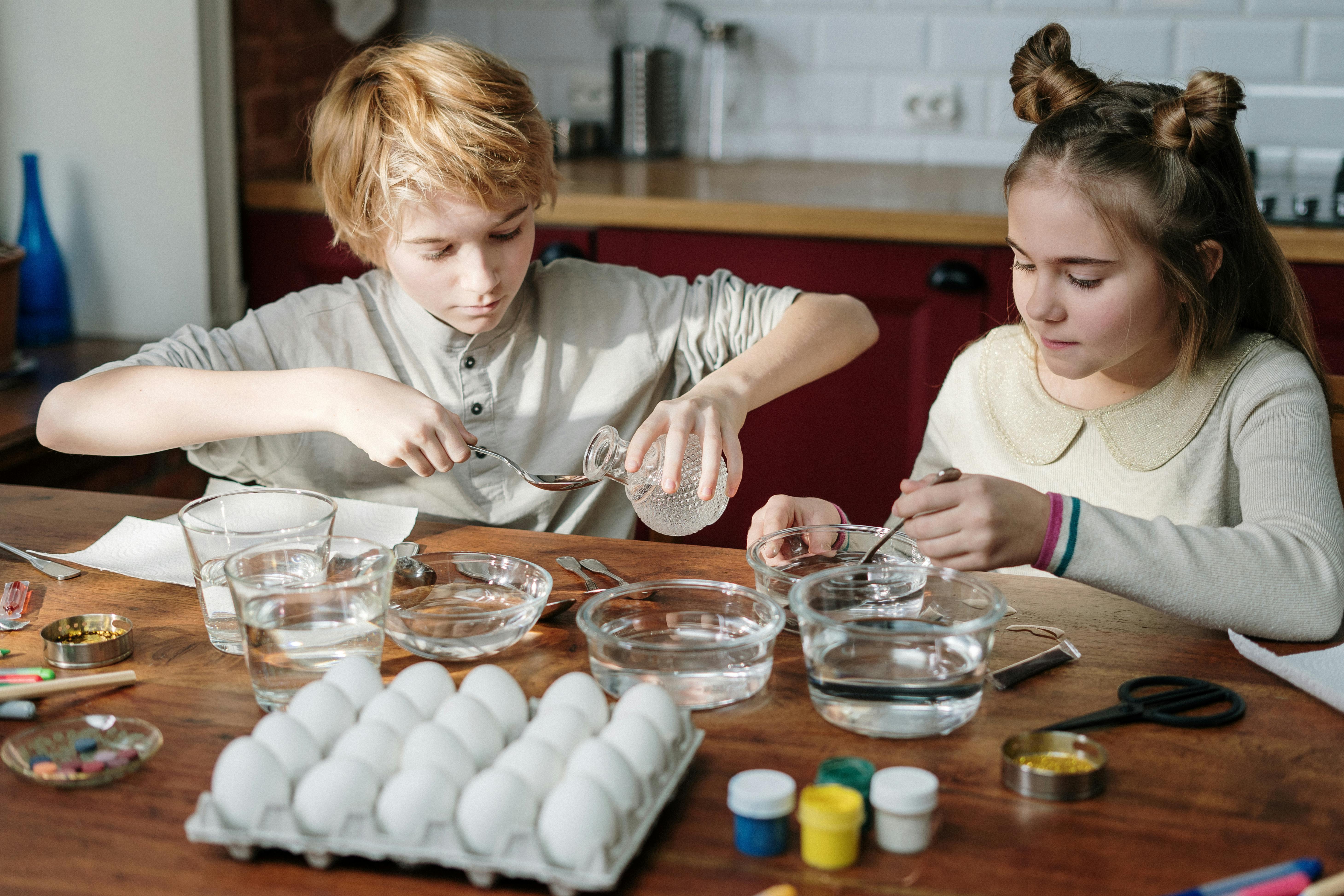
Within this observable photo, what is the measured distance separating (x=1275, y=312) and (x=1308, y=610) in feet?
1.57

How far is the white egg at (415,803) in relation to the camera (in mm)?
637

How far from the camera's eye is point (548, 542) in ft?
3.89

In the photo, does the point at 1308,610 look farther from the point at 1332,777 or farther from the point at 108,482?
the point at 108,482

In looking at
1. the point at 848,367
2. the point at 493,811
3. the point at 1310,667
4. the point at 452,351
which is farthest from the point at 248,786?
the point at 848,367

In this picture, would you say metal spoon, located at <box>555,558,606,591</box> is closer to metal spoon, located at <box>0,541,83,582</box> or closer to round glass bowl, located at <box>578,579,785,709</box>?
round glass bowl, located at <box>578,579,785,709</box>

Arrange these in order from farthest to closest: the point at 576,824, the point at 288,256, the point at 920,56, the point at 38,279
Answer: the point at 920,56 → the point at 288,256 → the point at 38,279 → the point at 576,824

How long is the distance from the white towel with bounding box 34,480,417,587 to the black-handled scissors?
24.5 inches

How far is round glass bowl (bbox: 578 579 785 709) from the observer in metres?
0.84

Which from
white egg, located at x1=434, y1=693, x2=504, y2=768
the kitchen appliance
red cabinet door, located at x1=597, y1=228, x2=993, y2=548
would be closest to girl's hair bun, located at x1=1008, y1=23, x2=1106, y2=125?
red cabinet door, located at x1=597, y1=228, x2=993, y2=548

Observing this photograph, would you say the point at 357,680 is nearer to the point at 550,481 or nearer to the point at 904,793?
the point at 904,793

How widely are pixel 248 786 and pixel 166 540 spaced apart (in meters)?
0.57

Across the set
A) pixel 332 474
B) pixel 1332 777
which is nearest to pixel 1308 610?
pixel 1332 777

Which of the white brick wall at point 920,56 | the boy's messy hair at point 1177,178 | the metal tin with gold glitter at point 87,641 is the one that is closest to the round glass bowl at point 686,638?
the metal tin with gold glitter at point 87,641

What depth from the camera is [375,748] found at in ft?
2.22
